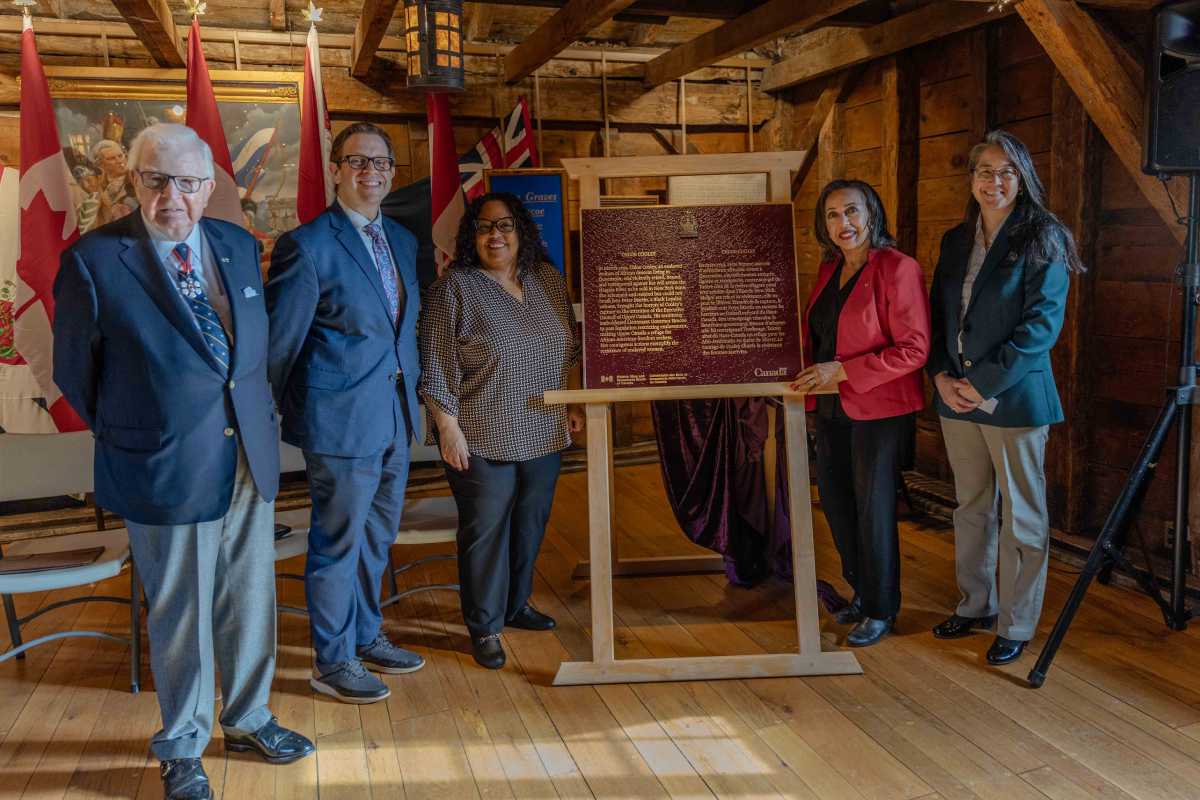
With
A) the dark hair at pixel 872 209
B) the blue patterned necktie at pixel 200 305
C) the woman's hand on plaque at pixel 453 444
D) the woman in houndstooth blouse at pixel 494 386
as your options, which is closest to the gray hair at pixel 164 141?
the blue patterned necktie at pixel 200 305

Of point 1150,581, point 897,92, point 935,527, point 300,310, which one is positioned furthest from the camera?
point 897,92

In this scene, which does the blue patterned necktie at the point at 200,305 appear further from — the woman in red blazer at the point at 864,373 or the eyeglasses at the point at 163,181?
the woman in red blazer at the point at 864,373

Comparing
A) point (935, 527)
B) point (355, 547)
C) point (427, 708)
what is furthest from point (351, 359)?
point (935, 527)

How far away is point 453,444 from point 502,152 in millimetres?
3150

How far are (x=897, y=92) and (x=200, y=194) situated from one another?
145 inches

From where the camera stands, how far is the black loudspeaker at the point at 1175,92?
9.52 ft

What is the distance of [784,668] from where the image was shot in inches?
116

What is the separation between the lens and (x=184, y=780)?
2365 millimetres

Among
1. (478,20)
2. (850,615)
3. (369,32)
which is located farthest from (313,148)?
(850,615)

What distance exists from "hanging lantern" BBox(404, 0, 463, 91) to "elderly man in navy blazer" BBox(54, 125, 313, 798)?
4.37 feet

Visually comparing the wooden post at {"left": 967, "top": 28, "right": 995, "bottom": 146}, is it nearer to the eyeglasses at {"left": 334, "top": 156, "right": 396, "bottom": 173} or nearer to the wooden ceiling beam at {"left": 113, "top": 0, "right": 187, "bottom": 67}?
the eyeglasses at {"left": 334, "top": 156, "right": 396, "bottom": 173}

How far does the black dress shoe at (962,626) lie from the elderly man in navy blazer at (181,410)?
210cm

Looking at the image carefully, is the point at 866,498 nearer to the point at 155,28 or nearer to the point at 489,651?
the point at 489,651

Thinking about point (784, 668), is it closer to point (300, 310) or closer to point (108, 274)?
point (300, 310)
